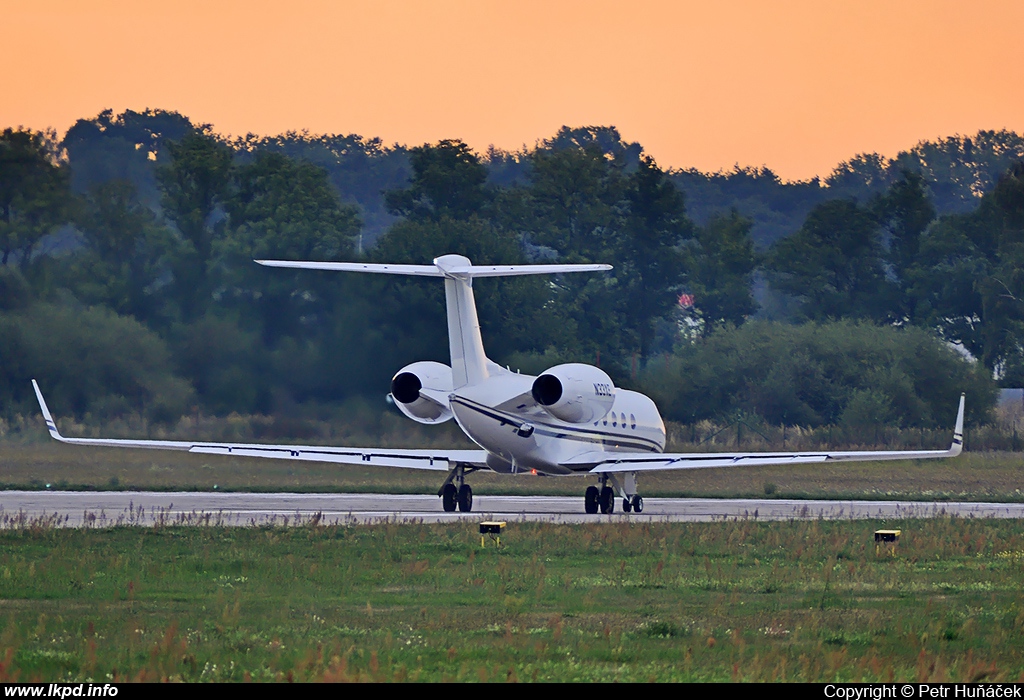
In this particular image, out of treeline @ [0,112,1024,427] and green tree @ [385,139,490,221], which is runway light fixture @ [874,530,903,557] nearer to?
treeline @ [0,112,1024,427]

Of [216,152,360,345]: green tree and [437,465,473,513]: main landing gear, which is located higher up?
[216,152,360,345]: green tree

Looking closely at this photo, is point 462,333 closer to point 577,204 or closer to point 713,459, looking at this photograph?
point 713,459

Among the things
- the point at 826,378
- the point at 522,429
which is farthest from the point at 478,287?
the point at 522,429

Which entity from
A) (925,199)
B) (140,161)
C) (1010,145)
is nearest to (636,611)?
(925,199)

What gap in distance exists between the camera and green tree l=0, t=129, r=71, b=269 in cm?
5434

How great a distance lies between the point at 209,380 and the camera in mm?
46938

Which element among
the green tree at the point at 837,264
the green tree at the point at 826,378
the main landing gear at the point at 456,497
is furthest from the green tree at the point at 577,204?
the main landing gear at the point at 456,497

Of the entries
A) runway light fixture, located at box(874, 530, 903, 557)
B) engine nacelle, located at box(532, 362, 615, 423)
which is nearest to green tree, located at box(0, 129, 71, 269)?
engine nacelle, located at box(532, 362, 615, 423)

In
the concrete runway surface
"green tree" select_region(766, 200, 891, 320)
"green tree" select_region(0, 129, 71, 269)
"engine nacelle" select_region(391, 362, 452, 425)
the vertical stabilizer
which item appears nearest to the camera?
the concrete runway surface

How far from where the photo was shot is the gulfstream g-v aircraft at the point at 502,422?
3259cm

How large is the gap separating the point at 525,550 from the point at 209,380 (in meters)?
24.5

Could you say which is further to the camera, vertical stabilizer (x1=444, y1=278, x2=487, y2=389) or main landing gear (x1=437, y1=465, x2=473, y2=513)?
main landing gear (x1=437, y1=465, x2=473, y2=513)

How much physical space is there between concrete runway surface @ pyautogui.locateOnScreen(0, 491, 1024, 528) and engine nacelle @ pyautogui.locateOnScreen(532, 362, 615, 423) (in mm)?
2304

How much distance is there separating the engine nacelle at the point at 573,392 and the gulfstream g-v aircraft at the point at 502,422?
21 millimetres
